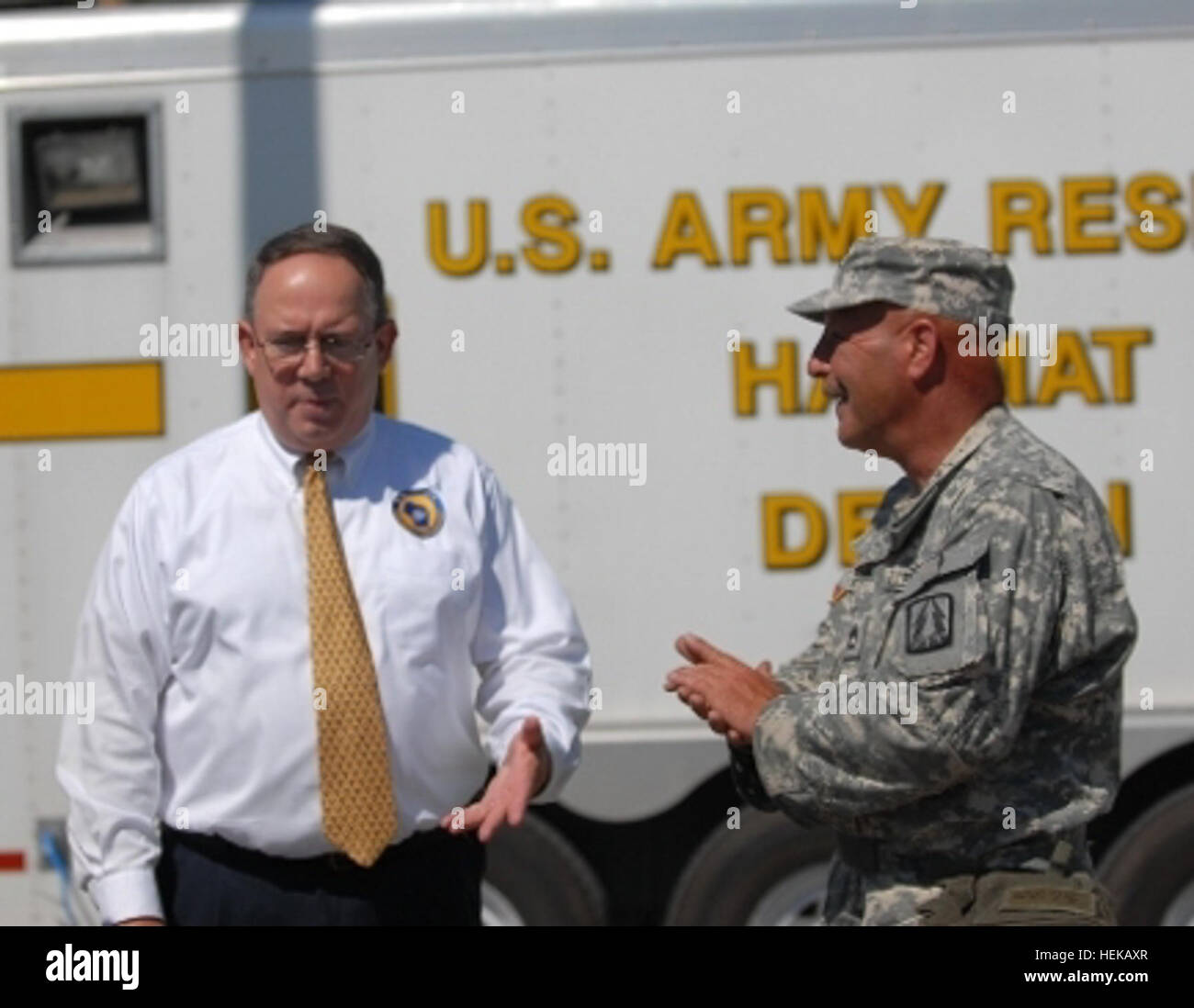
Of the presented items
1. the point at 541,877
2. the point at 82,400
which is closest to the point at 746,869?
the point at 541,877

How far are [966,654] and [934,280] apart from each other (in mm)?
591

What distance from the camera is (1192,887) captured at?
20.2ft

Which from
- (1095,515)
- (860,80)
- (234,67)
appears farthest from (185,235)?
(1095,515)

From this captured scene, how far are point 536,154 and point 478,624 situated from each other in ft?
9.48

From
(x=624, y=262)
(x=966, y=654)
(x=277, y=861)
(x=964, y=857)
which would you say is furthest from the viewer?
(x=624, y=262)

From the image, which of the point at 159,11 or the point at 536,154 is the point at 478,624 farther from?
the point at 159,11

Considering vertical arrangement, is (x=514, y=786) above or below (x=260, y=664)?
below

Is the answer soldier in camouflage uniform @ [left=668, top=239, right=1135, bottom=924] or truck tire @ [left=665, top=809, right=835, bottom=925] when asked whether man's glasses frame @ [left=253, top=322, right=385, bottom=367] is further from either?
truck tire @ [left=665, top=809, right=835, bottom=925]

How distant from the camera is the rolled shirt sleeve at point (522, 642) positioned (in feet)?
10.9

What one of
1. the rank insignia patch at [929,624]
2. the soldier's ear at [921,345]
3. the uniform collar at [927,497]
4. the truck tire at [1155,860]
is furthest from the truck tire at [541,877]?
the rank insignia patch at [929,624]

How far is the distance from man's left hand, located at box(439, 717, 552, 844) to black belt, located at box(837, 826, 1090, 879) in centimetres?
45

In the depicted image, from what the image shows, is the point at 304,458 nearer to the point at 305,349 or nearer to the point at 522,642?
the point at 305,349

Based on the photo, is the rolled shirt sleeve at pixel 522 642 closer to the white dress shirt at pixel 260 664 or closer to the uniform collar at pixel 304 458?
the white dress shirt at pixel 260 664

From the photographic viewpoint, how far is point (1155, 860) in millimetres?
6121
